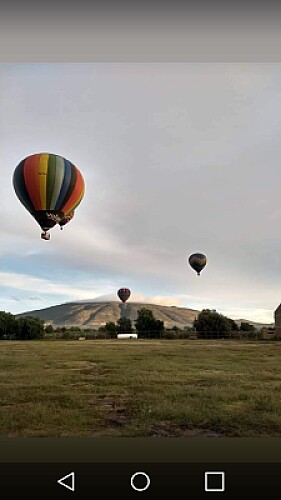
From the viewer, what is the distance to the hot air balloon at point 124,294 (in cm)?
1327

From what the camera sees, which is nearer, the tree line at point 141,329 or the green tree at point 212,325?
the tree line at point 141,329

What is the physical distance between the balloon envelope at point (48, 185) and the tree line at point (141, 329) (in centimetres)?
277

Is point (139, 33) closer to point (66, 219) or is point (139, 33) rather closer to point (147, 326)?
point (66, 219)

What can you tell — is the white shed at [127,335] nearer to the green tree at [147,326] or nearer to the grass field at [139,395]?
the green tree at [147,326]

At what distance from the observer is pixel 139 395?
353 centimetres

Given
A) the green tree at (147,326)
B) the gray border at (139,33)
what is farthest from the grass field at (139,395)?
the green tree at (147,326)

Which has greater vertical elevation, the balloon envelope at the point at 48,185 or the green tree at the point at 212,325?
the balloon envelope at the point at 48,185

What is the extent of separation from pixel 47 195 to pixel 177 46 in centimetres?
362

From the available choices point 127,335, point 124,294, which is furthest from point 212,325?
point 124,294

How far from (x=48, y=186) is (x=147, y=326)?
5711mm

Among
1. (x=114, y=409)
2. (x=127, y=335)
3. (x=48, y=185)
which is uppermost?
(x=48, y=185)
